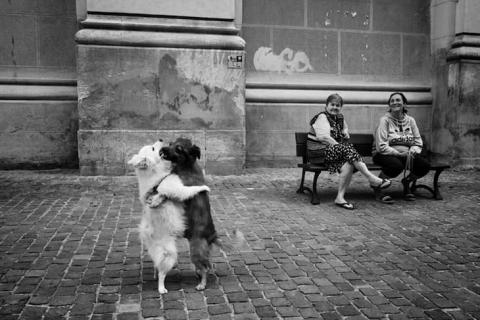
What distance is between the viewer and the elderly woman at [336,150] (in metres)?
6.36

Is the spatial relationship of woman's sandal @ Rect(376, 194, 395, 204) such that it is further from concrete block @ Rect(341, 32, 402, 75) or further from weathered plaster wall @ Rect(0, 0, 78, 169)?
weathered plaster wall @ Rect(0, 0, 78, 169)

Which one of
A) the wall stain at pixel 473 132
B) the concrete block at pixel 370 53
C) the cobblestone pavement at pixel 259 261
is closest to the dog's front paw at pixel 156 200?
the cobblestone pavement at pixel 259 261

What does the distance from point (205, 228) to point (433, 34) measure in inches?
340

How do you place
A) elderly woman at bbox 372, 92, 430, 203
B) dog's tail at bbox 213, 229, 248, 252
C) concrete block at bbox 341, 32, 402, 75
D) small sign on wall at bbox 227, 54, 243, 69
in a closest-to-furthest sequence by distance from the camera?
dog's tail at bbox 213, 229, 248, 252 → elderly woman at bbox 372, 92, 430, 203 → small sign on wall at bbox 227, 54, 243, 69 → concrete block at bbox 341, 32, 402, 75

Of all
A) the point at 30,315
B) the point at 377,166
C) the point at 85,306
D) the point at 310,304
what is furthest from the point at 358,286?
the point at 377,166

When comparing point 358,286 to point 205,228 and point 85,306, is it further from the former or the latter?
point 85,306

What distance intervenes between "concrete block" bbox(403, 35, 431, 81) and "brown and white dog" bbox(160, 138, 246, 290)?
8117 millimetres

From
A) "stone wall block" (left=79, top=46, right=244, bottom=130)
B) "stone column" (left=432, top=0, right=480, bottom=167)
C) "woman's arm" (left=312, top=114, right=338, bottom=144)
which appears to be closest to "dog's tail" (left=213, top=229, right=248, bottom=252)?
"woman's arm" (left=312, top=114, right=338, bottom=144)

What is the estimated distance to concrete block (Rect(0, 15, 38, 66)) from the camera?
28.5ft

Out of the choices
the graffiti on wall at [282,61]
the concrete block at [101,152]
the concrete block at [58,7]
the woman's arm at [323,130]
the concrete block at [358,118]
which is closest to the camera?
the woman's arm at [323,130]

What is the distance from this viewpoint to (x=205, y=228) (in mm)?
3467

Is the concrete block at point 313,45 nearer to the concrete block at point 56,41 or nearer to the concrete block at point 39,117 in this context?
the concrete block at point 56,41

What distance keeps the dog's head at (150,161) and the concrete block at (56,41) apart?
→ 635 centimetres

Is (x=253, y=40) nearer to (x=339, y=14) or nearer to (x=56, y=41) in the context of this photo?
(x=339, y=14)
